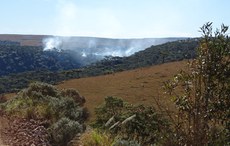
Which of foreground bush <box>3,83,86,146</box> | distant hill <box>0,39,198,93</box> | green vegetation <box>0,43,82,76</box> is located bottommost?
green vegetation <box>0,43,82,76</box>

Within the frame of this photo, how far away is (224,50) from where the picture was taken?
7.46 m

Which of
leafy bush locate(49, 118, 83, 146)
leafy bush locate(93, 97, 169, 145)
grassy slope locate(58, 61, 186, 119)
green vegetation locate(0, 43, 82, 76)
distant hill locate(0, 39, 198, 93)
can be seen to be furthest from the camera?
green vegetation locate(0, 43, 82, 76)

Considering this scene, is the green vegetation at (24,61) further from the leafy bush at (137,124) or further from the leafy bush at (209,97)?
the leafy bush at (209,97)

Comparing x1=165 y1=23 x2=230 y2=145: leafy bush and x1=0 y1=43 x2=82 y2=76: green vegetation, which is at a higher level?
x1=165 y1=23 x2=230 y2=145: leafy bush

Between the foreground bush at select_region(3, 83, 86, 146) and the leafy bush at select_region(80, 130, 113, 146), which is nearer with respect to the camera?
the leafy bush at select_region(80, 130, 113, 146)

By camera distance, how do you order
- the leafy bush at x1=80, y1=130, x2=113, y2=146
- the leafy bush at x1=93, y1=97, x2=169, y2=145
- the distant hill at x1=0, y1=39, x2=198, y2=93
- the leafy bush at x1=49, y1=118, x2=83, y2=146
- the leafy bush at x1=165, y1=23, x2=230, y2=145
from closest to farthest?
the leafy bush at x1=165, y1=23, x2=230, y2=145, the leafy bush at x1=80, y1=130, x2=113, y2=146, the leafy bush at x1=49, y1=118, x2=83, y2=146, the leafy bush at x1=93, y1=97, x2=169, y2=145, the distant hill at x1=0, y1=39, x2=198, y2=93

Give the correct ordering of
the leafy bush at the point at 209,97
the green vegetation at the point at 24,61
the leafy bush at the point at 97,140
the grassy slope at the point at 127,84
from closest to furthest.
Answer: the leafy bush at the point at 209,97
the leafy bush at the point at 97,140
the grassy slope at the point at 127,84
the green vegetation at the point at 24,61

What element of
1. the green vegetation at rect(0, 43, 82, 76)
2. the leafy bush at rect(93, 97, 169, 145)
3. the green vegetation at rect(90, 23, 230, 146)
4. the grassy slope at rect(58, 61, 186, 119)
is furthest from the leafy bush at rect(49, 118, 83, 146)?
the green vegetation at rect(0, 43, 82, 76)

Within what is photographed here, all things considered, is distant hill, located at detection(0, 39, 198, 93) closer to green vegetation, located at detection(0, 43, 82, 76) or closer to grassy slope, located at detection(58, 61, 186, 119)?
grassy slope, located at detection(58, 61, 186, 119)

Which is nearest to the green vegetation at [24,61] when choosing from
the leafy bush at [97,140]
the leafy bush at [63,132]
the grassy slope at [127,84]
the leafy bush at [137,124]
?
the grassy slope at [127,84]

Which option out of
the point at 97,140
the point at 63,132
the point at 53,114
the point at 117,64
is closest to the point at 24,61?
the point at 117,64

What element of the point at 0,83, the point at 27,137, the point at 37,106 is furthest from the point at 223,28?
the point at 0,83

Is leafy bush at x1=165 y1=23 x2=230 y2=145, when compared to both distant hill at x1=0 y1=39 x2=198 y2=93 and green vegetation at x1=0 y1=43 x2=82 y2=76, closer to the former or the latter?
distant hill at x1=0 y1=39 x2=198 y2=93

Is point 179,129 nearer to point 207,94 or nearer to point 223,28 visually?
point 207,94
